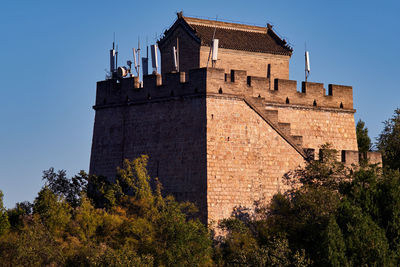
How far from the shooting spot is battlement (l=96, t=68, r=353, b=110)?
46.4 m

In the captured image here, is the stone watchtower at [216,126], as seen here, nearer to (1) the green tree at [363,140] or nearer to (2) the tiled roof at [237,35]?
(2) the tiled roof at [237,35]

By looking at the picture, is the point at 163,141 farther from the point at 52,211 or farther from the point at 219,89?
the point at 52,211

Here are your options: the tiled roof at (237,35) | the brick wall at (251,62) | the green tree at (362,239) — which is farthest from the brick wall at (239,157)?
the tiled roof at (237,35)

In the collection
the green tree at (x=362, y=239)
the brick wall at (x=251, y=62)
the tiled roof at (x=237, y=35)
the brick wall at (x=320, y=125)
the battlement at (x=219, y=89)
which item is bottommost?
the green tree at (x=362, y=239)

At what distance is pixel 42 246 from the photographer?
4197 centimetres

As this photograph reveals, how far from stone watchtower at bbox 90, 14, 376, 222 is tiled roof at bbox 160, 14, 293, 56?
0.18m

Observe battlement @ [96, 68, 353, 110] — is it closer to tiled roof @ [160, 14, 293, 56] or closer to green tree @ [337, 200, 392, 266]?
tiled roof @ [160, 14, 293, 56]

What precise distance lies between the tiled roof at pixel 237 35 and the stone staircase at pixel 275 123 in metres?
6.24

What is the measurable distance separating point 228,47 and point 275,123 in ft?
23.2

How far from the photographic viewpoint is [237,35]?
54188mm

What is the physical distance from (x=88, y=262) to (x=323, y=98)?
16.0 metres

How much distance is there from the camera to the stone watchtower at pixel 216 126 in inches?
1799

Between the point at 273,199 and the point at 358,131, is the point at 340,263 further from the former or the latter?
the point at 358,131

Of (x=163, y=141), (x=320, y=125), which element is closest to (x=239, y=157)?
(x=163, y=141)
